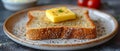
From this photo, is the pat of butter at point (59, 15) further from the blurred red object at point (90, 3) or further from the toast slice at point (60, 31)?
the blurred red object at point (90, 3)

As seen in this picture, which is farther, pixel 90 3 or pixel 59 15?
pixel 90 3

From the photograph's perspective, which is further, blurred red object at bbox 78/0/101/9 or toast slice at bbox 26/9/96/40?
blurred red object at bbox 78/0/101/9

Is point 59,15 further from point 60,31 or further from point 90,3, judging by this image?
point 90,3

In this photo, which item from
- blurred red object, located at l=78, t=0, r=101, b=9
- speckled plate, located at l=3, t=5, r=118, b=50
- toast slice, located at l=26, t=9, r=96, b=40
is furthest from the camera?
blurred red object, located at l=78, t=0, r=101, b=9

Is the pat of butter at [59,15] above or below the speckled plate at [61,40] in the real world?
above

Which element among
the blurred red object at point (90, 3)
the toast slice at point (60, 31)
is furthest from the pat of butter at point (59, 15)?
the blurred red object at point (90, 3)

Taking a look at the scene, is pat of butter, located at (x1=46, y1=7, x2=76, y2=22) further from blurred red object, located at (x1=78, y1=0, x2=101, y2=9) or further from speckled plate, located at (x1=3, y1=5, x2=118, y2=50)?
blurred red object, located at (x1=78, y1=0, x2=101, y2=9)

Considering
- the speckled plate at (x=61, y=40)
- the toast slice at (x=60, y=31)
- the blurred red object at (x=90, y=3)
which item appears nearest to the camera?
the speckled plate at (x=61, y=40)

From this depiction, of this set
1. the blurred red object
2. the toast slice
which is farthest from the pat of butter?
the blurred red object

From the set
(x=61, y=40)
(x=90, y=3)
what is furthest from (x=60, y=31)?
(x=90, y=3)
